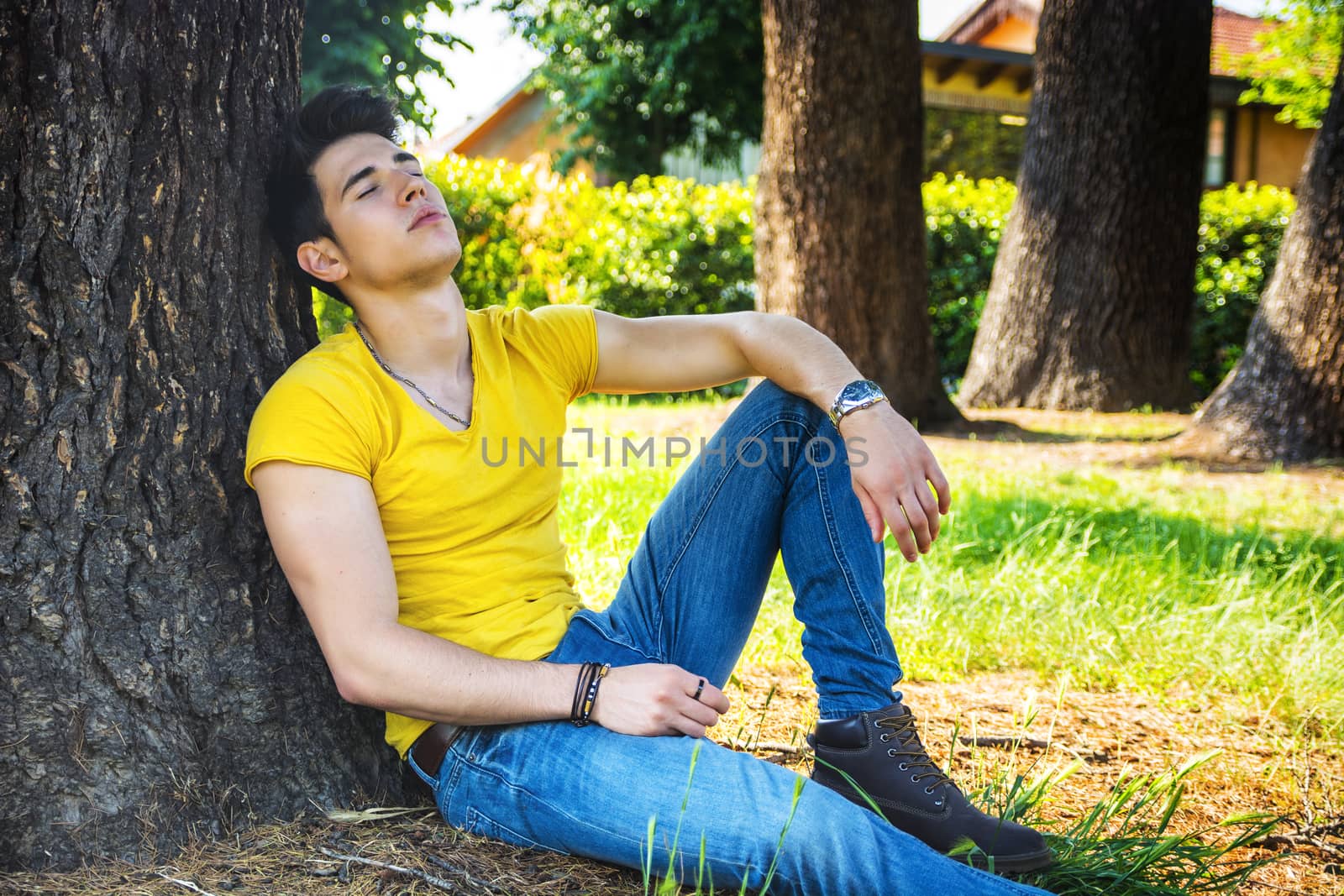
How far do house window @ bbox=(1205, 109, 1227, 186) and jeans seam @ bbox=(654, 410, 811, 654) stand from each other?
26263 mm

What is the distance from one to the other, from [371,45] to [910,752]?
14.0 m

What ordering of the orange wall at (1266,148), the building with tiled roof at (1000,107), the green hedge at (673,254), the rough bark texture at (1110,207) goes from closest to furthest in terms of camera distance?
the rough bark texture at (1110,207) → the green hedge at (673,254) → the building with tiled roof at (1000,107) → the orange wall at (1266,148)

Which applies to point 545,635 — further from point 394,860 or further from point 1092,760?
point 1092,760

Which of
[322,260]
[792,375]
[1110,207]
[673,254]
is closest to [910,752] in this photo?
[792,375]

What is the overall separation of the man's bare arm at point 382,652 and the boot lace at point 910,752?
402 millimetres

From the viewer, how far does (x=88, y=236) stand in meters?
1.99

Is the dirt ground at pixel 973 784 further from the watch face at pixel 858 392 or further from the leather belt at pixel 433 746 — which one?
the watch face at pixel 858 392

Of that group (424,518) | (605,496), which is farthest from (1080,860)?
(605,496)

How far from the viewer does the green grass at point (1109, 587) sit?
3363mm

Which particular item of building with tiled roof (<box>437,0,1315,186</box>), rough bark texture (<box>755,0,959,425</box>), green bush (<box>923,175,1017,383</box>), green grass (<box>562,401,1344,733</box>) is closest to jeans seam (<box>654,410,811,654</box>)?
green grass (<box>562,401,1344,733</box>)

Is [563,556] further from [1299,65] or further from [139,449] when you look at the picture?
[1299,65]

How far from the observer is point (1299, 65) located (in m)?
22.3

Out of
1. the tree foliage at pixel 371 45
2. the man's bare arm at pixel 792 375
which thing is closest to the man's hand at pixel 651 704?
the man's bare arm at pixel 792 375

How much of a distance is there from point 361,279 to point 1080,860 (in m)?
1.89
